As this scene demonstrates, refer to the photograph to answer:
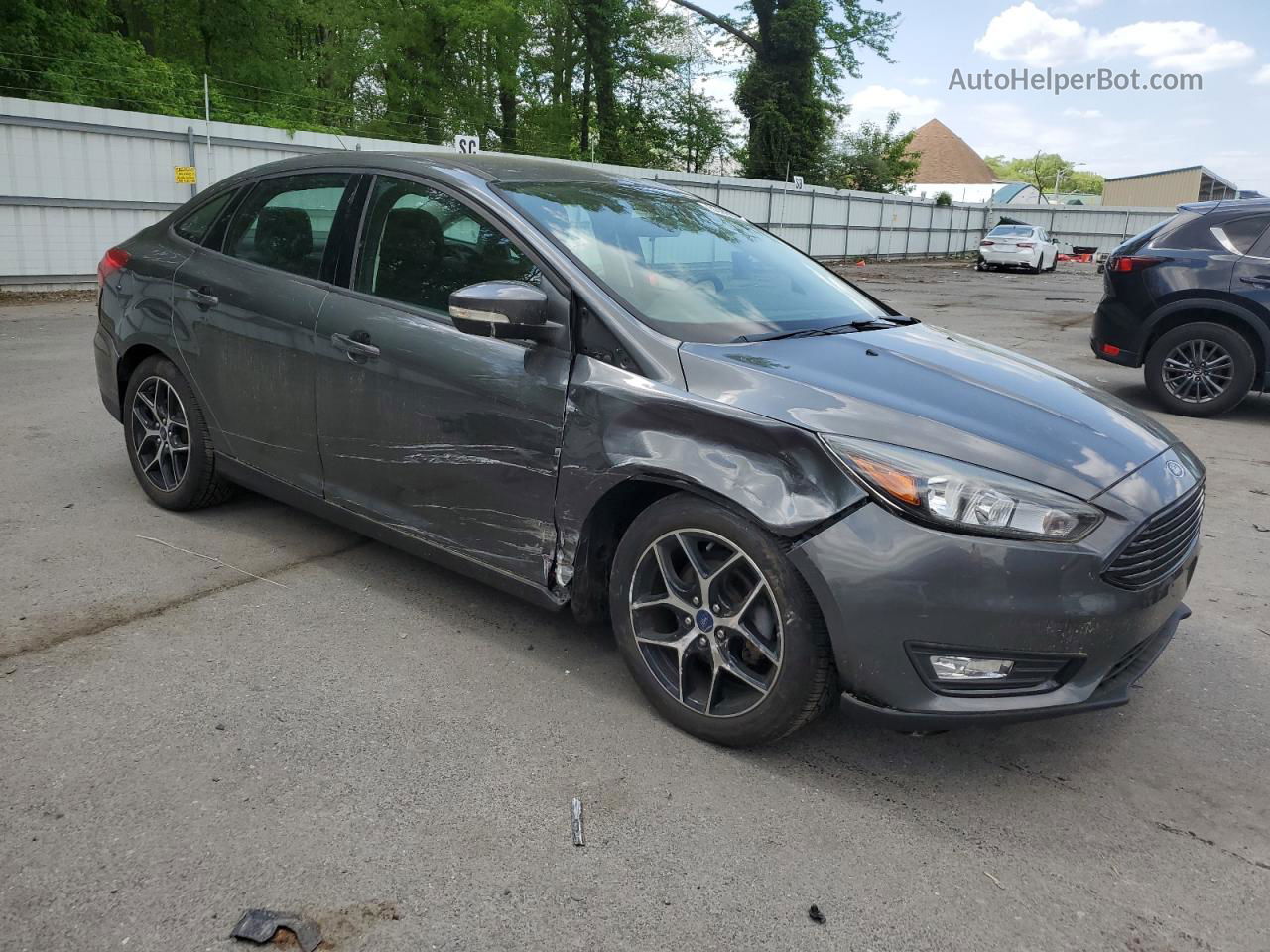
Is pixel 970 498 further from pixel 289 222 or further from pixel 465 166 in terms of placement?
pixel 289 222

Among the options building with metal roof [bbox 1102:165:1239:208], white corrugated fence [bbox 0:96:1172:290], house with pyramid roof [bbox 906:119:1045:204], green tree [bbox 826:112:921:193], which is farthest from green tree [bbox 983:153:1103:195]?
white corrugated fence [bbox 0:96:1172:290]

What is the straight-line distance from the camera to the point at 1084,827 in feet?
8.65

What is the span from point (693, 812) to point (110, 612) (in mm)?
2328

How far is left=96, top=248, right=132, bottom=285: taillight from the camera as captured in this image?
4797 mm

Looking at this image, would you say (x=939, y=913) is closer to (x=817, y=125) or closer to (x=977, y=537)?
(x=977, y=537)

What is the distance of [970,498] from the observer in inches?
99.3

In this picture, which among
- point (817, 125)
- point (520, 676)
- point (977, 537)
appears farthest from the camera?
point (817, 125)

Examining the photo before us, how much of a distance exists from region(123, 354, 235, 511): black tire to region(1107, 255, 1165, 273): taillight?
7.13 metres

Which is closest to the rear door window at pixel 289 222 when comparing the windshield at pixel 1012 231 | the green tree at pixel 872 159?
the windshield at pixel 1012 231

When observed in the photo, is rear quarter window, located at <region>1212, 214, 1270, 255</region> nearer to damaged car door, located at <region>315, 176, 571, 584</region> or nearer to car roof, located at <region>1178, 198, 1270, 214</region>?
car roof, located at <region>1178, 198, 1270, 214</region>

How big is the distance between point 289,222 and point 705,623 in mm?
2547

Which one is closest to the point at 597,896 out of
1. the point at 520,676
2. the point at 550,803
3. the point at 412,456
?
the point at 550,803

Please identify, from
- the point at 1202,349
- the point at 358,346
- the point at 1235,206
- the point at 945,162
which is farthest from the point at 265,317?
the point at 945,162

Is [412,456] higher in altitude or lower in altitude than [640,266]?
lower
